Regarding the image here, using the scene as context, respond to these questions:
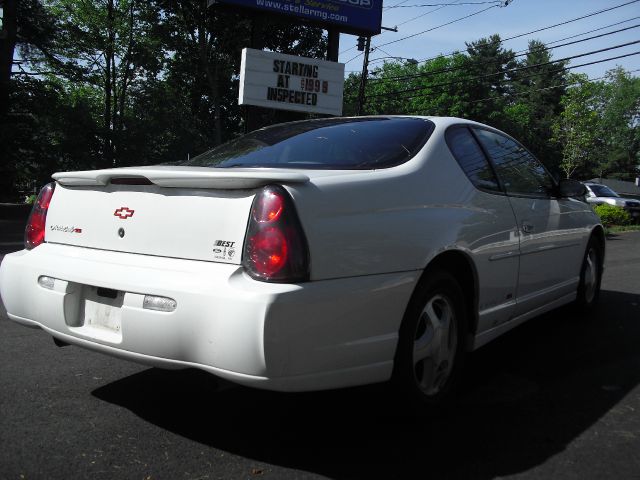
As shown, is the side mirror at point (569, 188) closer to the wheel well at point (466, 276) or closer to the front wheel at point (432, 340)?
the wheel well at point (466, 276)

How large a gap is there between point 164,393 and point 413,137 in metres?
1.97

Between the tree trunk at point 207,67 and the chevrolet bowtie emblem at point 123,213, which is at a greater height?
the tree trunk at point 207,67

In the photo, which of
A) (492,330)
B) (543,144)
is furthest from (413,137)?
(543,144)

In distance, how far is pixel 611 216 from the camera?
761 inches

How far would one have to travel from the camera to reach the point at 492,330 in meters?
3.61

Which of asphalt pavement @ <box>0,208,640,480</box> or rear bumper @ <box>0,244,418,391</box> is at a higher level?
rear bumper @ <box>0,244,418,391</box>

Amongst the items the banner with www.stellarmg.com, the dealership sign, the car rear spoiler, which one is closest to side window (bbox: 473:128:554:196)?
the car rear spoiler

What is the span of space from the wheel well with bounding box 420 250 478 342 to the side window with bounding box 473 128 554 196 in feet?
2.80

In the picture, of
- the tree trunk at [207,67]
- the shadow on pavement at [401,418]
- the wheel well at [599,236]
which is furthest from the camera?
the tree trunk at [207,67]

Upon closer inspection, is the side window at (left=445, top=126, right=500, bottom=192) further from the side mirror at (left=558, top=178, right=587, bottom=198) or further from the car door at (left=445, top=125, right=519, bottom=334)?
the side mirror at (left=558, top=178, right=587, bottom=198)

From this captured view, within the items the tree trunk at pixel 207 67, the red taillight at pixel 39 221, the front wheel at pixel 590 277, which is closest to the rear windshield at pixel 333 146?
the red taillight at pixel 39 221

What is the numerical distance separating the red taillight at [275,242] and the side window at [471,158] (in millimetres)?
1425

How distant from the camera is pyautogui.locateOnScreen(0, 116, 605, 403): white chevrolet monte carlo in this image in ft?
7.74

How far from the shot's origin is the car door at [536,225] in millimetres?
3934
